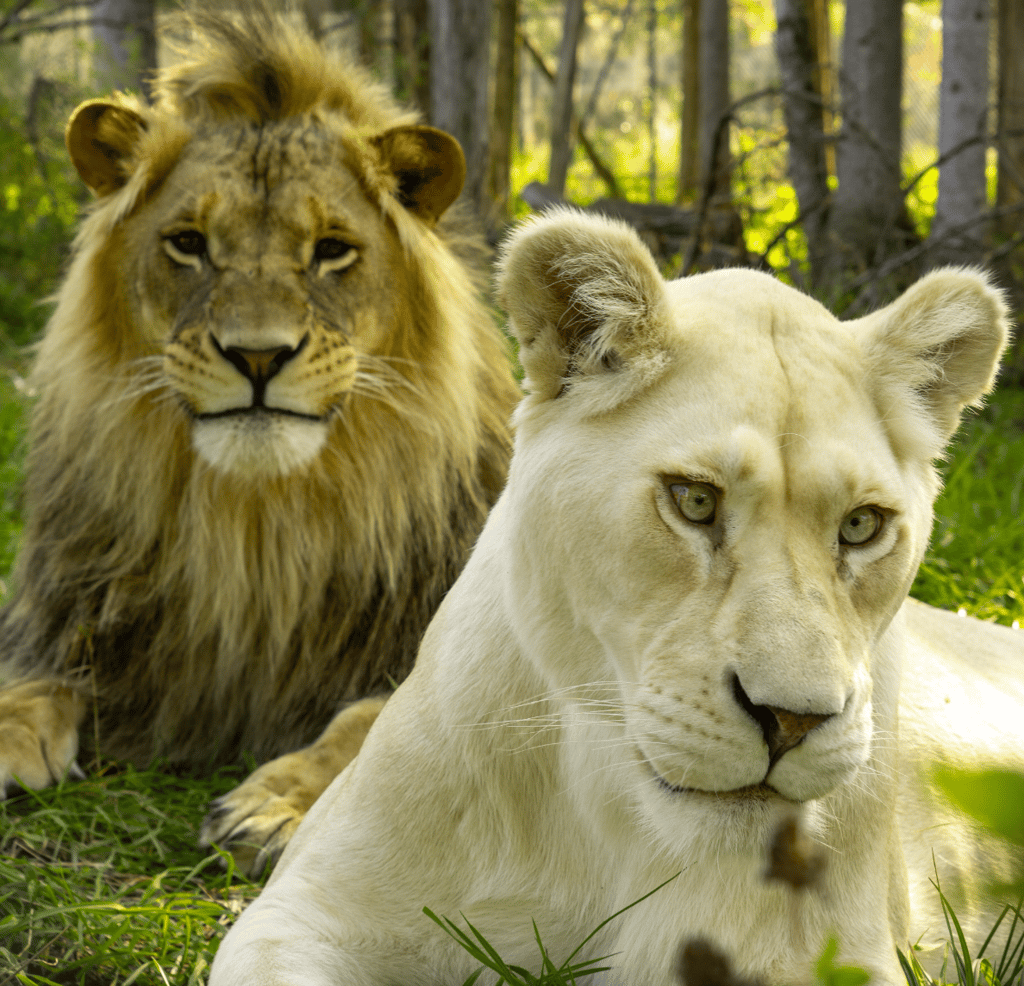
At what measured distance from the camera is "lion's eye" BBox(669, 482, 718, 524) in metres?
1.56

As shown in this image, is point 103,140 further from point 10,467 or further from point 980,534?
point 980,534

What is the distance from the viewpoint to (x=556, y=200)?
670 centimetres

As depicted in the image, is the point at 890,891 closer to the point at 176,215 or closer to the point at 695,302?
the point at 695,302

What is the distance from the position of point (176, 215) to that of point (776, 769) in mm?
2201

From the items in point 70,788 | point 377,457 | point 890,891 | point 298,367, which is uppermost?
point 298,367

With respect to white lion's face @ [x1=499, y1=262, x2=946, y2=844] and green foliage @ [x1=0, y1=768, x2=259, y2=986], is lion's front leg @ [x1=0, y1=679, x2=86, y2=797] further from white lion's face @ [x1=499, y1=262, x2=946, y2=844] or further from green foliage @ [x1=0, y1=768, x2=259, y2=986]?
white lion's face @ [x1=499, y1=262, x2=946, y2=844]

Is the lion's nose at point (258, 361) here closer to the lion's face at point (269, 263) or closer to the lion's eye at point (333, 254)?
the lion's face at point (269, 263)

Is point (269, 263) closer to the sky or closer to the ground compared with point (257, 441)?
closer to the sky

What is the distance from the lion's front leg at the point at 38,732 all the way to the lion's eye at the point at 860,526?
2.07 m

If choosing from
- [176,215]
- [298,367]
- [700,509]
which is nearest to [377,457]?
[298,367]

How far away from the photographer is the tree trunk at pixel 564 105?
8.98m

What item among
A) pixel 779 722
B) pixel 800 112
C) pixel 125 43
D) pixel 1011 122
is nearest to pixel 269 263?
pixel 779 722

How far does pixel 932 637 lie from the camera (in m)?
2.57

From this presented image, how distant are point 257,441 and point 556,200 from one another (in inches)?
167
